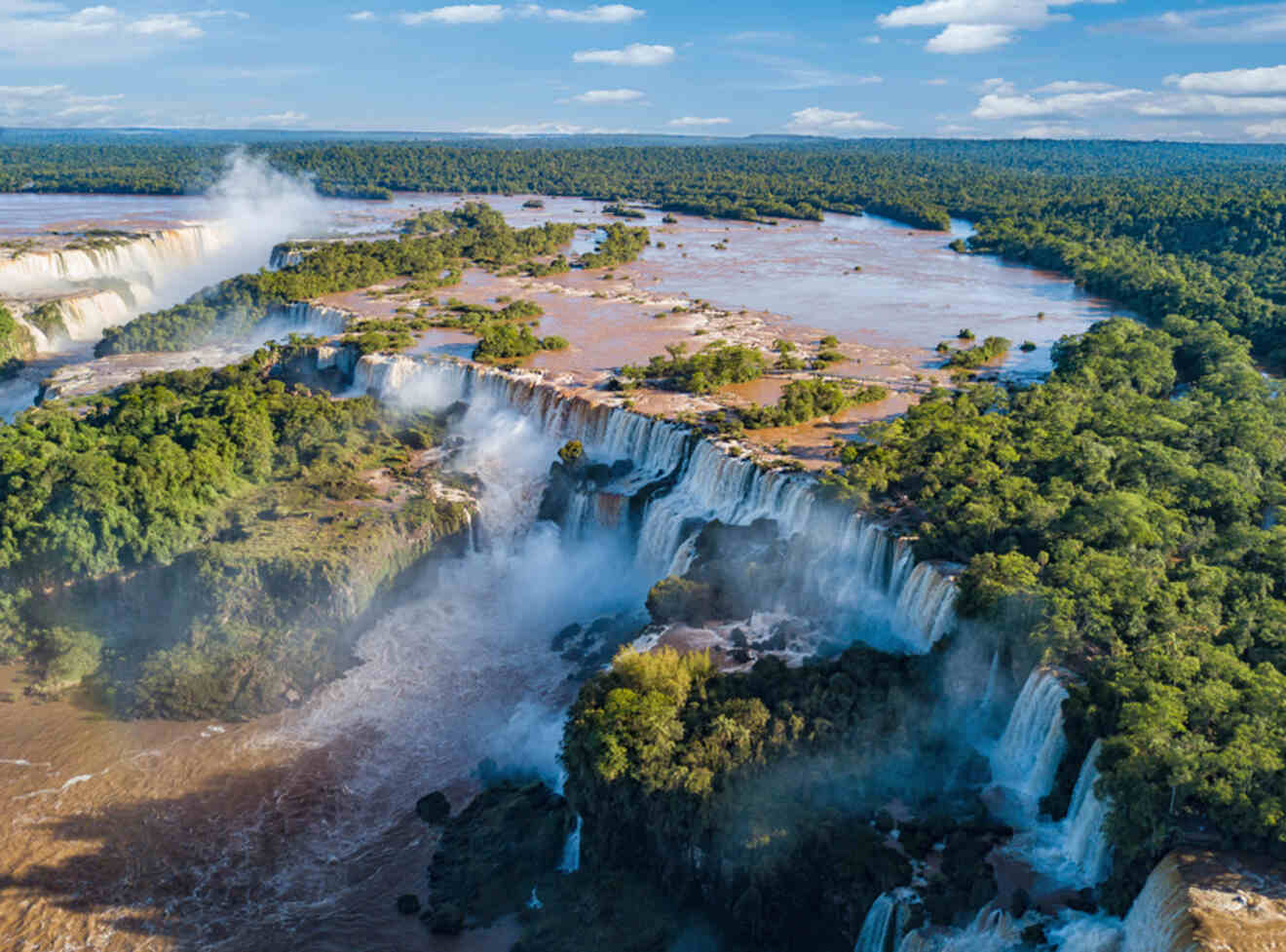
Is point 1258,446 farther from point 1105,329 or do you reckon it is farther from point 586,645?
point 586,645

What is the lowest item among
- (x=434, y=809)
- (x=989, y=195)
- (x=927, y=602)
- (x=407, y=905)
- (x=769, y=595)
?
(x=407, y=905)

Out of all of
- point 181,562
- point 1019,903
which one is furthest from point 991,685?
point 181,562

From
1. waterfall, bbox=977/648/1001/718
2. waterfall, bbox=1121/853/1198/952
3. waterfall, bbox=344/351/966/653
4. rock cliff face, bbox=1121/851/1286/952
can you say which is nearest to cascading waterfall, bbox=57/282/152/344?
waterfall, bbox=344/351/966/653

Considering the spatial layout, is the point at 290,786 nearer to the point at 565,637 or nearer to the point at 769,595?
the point at 565,637

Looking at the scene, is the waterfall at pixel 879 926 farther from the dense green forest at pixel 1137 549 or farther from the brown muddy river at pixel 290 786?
the brown muddy river at pixel 290 786

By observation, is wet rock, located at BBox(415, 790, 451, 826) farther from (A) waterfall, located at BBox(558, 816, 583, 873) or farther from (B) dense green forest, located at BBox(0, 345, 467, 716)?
(B) dense green forest, located at BBox(0, 345, 467, 716)

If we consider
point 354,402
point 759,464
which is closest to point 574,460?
point 759,464
